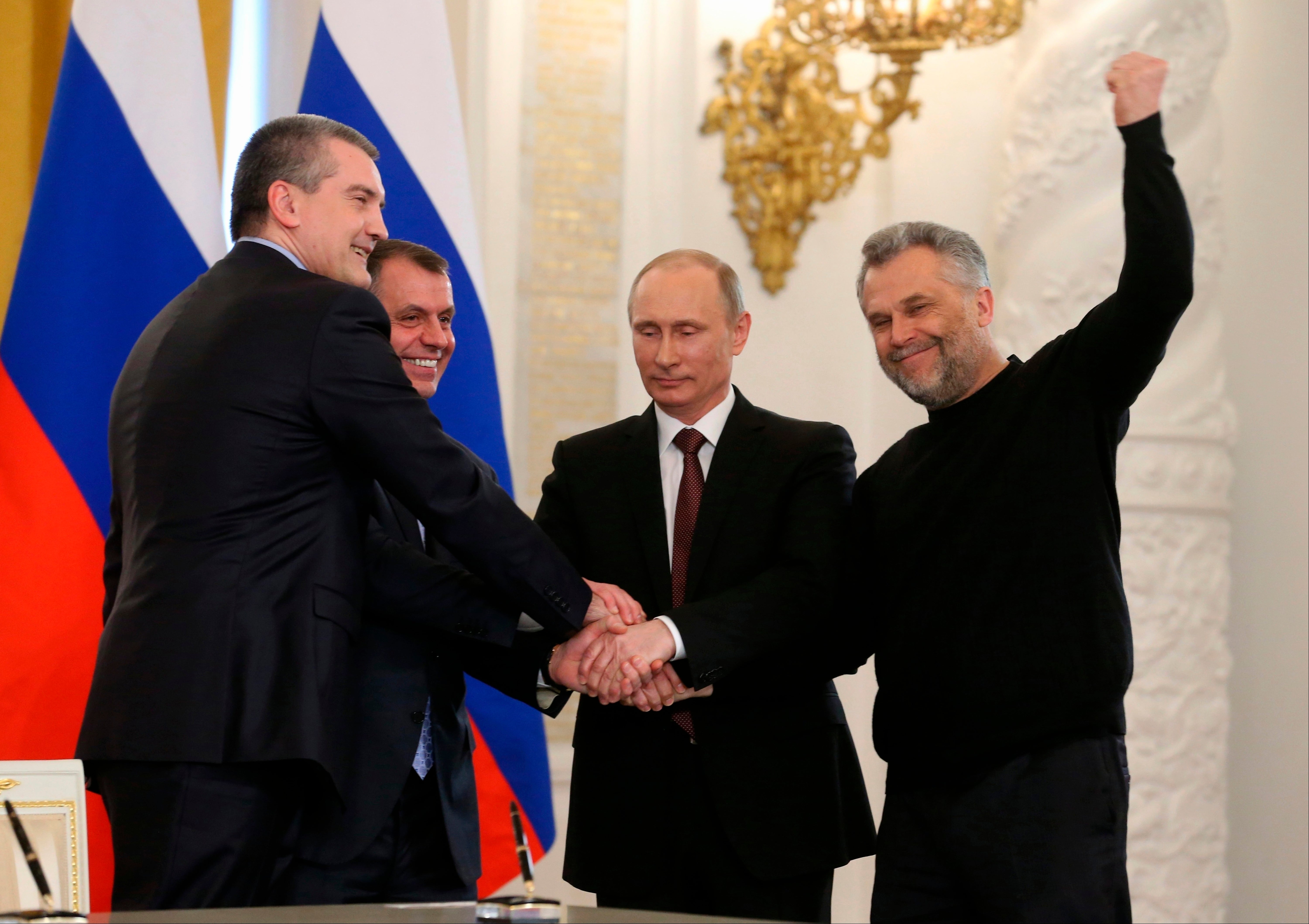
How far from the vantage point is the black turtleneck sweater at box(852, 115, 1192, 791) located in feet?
7.66

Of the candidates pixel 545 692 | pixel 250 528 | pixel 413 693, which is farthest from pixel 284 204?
pixel 545 692

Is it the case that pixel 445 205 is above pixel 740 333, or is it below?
above

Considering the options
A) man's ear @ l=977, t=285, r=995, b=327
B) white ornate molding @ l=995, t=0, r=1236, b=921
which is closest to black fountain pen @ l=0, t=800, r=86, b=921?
man's ear @ l=977, t=285, r=995, b=327

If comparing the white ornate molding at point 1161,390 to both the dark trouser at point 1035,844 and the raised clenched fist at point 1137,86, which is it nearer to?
the dark trouser at point 1035,844

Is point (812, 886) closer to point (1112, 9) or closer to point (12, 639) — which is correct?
point (12, 639)

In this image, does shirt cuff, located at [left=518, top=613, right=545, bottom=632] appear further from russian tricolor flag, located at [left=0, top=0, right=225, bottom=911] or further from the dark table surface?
the dark table surface

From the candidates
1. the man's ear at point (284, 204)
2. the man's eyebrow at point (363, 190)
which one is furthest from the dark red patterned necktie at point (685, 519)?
the man's ear at point (284, 204)

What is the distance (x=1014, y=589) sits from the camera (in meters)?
2.49

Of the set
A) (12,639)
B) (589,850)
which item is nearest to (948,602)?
(589,850)

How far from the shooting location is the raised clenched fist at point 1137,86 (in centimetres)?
231

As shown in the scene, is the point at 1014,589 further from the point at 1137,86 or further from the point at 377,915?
the point at 377,915

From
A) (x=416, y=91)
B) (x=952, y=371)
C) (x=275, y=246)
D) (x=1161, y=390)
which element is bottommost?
(x=952, y=371)

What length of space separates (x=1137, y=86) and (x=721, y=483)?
1.12 metres

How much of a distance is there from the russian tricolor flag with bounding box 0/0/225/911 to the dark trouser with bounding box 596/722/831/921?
1518 millimetres
